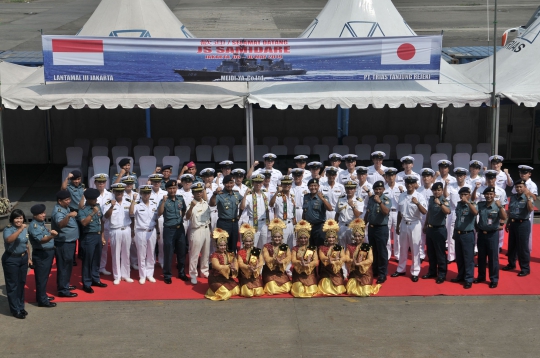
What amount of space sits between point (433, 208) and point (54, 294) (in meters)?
4.99

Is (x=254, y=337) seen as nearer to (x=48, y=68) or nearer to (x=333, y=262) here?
(x=333, y=262)

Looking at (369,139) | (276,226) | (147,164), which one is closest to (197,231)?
(276,226)

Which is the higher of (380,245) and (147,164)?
(147,164)

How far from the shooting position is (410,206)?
10148mm

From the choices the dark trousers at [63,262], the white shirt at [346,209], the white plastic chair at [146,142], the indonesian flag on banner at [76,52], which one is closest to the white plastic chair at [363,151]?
the white plastic chair at [146,142]

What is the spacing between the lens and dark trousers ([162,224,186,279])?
10.1 metres

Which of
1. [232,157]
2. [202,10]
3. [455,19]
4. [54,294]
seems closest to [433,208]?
[54,294]

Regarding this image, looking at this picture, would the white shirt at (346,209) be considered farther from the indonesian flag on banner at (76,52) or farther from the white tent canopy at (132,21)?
the white tent canopy at (132,21)

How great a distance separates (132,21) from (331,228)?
22.9ft

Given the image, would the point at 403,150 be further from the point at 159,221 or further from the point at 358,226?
the point at 159,221

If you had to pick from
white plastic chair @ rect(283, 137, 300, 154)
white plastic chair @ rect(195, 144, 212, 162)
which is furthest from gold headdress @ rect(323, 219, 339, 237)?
white plastic chair @ rect(283, 137, 300, 154)

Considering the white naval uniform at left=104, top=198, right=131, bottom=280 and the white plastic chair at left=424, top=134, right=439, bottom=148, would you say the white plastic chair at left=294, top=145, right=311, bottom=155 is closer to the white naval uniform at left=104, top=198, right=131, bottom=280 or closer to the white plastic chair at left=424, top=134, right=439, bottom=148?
the white plastic chair at left=424, top=134, right=439, bottom=148

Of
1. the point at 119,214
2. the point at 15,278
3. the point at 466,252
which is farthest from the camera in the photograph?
the point at 119,214

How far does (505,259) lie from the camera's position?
1121 centimetres
